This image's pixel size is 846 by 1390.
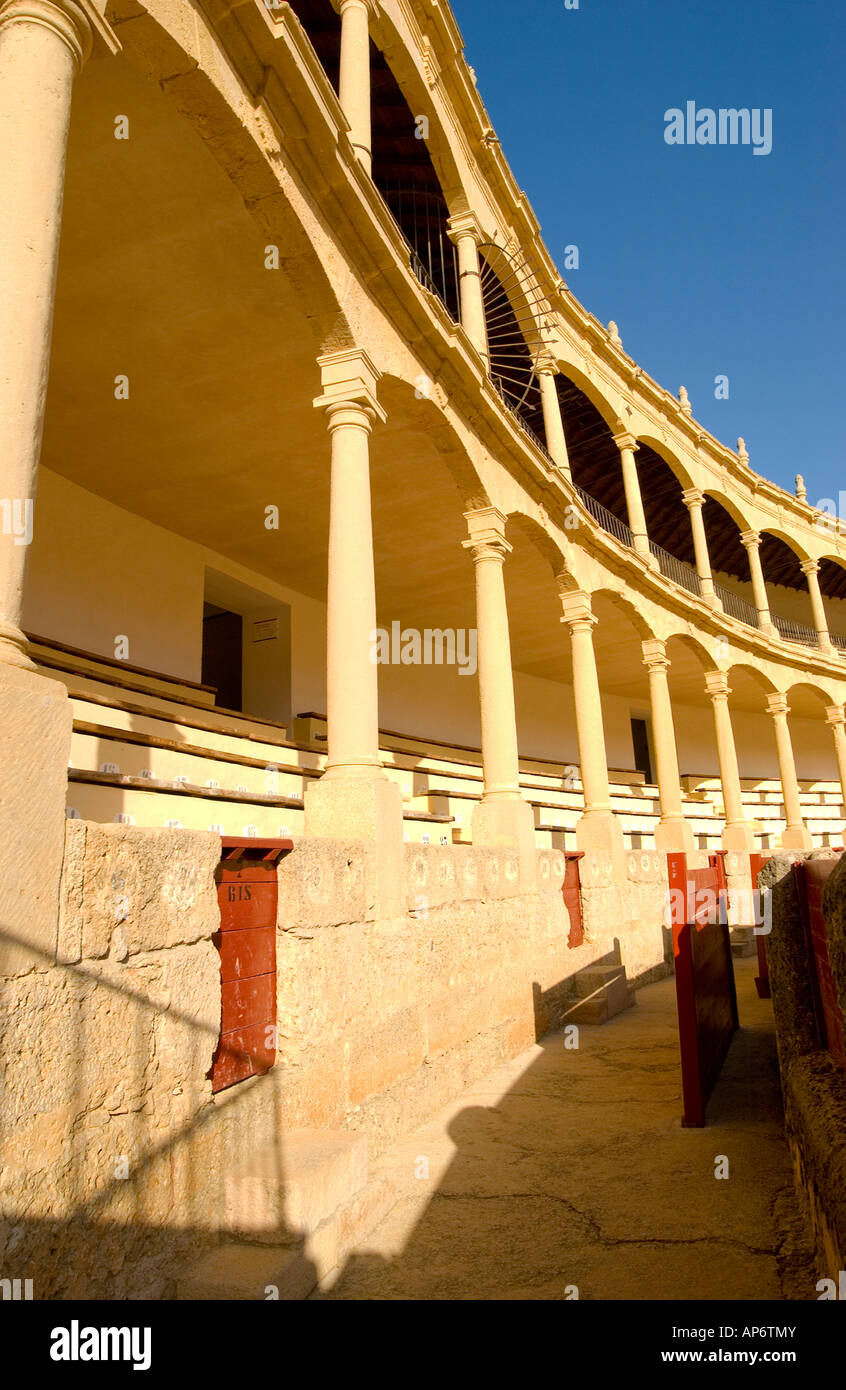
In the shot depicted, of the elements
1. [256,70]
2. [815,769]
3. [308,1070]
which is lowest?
[308,1070]

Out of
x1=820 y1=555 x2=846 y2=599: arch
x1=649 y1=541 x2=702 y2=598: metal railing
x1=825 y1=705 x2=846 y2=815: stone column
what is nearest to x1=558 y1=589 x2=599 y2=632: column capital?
x1=649 y1=541 x2=702 y2=598: metal railing

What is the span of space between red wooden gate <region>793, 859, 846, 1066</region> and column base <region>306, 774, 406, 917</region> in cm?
237

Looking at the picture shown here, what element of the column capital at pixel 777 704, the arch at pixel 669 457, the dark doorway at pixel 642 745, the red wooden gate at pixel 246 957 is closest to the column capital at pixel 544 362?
the arch at pixel 669 457

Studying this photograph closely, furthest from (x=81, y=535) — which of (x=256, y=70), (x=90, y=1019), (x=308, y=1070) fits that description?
(x=90, y=1019)

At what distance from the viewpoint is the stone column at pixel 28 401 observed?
240cm

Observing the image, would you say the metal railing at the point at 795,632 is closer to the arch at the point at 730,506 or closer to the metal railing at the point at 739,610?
the metal railing at the point at 739,610

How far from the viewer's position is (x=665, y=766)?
46.9ft

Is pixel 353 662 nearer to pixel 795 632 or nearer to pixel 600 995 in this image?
pixel 600 995

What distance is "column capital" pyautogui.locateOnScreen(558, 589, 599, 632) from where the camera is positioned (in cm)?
1197

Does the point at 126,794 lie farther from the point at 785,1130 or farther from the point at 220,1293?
the point at 785,1130
